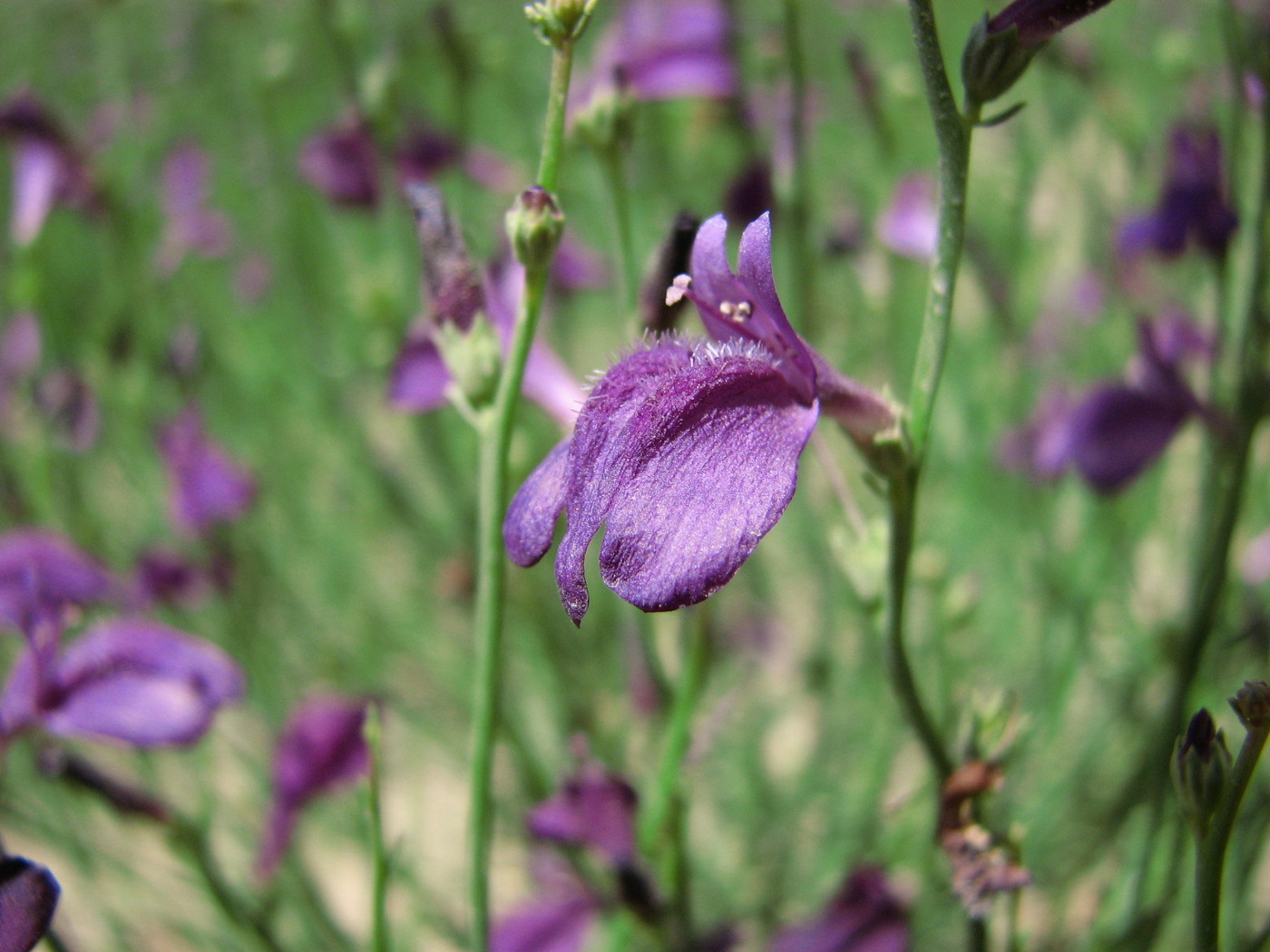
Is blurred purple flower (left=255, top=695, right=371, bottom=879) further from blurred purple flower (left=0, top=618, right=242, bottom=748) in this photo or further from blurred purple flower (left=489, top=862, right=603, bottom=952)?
blurred purple flower (left=489, top=862, right=603, bottom=952)

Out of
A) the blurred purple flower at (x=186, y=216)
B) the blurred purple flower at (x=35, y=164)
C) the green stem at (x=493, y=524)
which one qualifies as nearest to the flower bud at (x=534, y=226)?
the green stem at (x=493, y=524)

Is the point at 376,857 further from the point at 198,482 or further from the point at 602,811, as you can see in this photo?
the point at 198,482

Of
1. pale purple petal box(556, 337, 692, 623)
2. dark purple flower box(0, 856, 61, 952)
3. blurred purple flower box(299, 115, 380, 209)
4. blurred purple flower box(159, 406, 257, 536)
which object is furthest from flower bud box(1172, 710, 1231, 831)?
blurred purple flower box(159, 406, 257, 536)

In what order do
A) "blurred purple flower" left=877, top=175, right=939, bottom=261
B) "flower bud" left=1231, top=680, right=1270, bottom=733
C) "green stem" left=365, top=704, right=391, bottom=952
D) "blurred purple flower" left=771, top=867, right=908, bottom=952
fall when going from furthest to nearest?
1. "blurred purple flower" left=877, top=175, right=939, bottom=261
2. "blurred purple flower" left=771, top=867, right=908, bottom=952
3. "green stem" left=365, top=704, right=391, bottom=952
4. "flower bud" left=1231, top=680, right=1270, bottom=733

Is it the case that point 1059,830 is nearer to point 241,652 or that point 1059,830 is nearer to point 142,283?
point 241,652

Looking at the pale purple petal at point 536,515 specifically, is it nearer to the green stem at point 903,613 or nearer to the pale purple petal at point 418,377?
the green stem at point 903,613

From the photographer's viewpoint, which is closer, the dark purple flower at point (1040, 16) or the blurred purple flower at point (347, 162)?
the dark purple flower at point (1040, 16)
